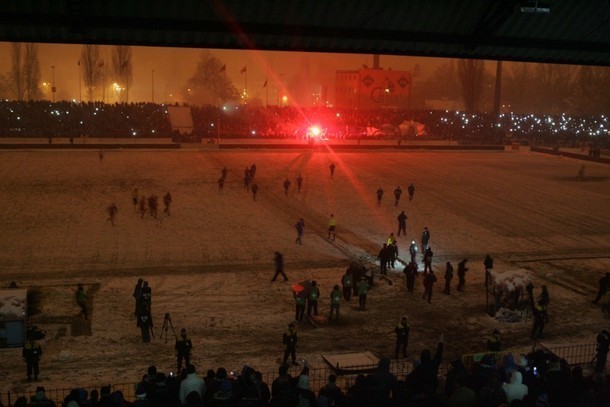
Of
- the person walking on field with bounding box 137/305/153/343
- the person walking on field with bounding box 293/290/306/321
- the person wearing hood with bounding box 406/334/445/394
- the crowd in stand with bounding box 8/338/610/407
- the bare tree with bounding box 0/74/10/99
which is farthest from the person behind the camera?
the bare tree with bounding box 0/74/10/99

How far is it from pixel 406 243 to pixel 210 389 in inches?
670

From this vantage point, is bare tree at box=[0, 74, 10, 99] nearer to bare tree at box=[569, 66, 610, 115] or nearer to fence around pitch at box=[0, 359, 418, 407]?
bare tree at box=[569, 66, 610, 115]

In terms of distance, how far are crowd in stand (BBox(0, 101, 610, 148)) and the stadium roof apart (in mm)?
47282

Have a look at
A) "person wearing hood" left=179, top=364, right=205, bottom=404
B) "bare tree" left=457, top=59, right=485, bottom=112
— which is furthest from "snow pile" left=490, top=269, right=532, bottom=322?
"bare tree" left=457, top=59, right=485, bottom=112

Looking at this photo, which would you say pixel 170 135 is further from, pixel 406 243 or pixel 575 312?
pixel 575 312

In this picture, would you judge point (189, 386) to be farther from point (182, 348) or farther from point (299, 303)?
point (299, 303)

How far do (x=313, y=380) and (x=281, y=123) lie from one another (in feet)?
219

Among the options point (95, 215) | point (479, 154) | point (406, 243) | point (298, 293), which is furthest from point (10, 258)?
point (479, 154)

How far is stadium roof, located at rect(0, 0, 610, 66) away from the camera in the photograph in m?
11.2

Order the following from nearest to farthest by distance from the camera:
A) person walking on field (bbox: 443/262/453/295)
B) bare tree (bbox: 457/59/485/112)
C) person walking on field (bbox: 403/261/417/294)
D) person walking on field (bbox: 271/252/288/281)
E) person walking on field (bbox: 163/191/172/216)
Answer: person walking on field (bbox: 443/262/453/295)
person walking on field (bbox: 403/261/417/294)
person walking on field (bbox: 271/252/288/281)
person walking on field (bbox: 163/191/172/216)
bare tree (bbox: 457/59/485/112)

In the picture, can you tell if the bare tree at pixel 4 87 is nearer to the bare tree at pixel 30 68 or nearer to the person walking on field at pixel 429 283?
the bare tree at pixel 30 68

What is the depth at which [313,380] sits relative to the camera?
12.6m

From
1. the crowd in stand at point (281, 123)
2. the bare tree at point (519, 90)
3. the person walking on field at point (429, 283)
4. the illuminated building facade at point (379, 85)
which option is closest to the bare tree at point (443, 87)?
the bare tree at point (519, 90)

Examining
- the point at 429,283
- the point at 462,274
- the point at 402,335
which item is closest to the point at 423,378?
the point at 402,335
